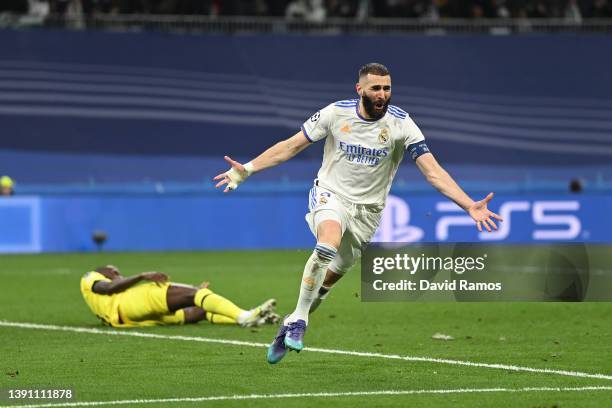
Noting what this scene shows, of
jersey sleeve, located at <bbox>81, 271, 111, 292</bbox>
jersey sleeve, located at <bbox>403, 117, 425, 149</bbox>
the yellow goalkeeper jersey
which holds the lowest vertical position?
the yellow goalkeeper jersey

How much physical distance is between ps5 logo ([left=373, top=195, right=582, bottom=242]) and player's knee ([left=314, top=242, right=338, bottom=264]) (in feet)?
46.1

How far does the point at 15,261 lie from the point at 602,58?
1537 centimetres

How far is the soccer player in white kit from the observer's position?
10.0 metres

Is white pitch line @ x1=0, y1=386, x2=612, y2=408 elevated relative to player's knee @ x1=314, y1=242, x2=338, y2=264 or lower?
lower

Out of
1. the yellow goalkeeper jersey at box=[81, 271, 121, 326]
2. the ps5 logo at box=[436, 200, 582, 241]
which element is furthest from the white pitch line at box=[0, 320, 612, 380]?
the ps5 logo at box=[436, 200, 582, 241]

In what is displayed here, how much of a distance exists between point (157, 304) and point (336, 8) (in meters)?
19.6

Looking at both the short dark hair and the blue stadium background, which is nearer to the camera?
the short dark hair

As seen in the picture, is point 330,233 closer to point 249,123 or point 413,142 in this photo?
point 413,142

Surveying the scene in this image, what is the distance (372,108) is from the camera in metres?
10.1

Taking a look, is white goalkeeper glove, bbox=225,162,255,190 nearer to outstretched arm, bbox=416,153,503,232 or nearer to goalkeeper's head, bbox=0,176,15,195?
outstretched arm, bbox=416,153,503,232

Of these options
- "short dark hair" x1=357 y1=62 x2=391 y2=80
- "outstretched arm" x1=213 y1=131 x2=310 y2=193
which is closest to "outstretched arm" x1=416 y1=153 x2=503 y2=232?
"short dark hair" x1=357 y1=62 x2=391 y2=80

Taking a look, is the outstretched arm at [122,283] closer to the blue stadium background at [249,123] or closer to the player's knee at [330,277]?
the player's knee at [330,277]

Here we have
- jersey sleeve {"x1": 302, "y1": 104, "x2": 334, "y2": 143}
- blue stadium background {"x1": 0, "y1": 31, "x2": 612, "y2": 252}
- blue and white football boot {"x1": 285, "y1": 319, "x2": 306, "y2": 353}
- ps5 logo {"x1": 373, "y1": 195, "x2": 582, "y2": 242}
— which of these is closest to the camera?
blue and white football boot {"x1": 285, "y1": 319, "x2": 306, "y2": 353}

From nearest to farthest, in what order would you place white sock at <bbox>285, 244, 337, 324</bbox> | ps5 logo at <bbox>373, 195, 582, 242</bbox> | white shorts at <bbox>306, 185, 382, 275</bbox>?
1. white sock at <bbox>285, 244, 337, 324</bbox>
2. white shorts at <bbox>306, 185, 382, 275</bbox>
3. ps5 logo at <bbox>373, 195, 582, 242</bbox>
